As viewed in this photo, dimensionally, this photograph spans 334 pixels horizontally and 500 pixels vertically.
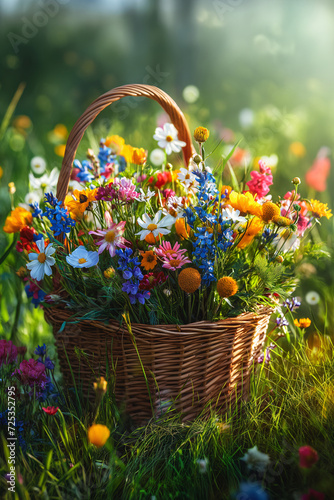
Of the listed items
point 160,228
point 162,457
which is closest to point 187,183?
point 160,228

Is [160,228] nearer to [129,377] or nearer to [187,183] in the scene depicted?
[187,183]

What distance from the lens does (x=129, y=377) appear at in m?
1.13

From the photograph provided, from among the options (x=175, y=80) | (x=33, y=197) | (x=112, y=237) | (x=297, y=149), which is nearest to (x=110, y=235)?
(x=112, y=237)

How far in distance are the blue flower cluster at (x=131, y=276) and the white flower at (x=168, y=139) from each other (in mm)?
403

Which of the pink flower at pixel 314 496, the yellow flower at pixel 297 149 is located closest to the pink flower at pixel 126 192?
the pink flower at pixel 314 496

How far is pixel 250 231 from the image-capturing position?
1103 mm

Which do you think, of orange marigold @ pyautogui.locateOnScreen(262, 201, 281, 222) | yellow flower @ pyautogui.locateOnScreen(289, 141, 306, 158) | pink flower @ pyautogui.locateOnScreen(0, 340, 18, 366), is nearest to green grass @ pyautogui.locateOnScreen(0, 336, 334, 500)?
pink flower @ pyautogui.locateOnScreen(0, 340, 18, 366)

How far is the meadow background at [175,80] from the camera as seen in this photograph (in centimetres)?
186

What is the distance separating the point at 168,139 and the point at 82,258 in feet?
1.58

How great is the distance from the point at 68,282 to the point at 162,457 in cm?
48

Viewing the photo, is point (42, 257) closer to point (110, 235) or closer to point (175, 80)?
point (110, 235)

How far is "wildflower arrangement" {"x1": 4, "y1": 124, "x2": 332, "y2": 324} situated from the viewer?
1040 mm

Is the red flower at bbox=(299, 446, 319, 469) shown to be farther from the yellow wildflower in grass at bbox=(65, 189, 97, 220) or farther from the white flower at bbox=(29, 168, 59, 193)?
the white flower at bbox=(29, 168, 59, 193)

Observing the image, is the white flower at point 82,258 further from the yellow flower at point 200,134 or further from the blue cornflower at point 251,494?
the blue cornflower at point 251,494
